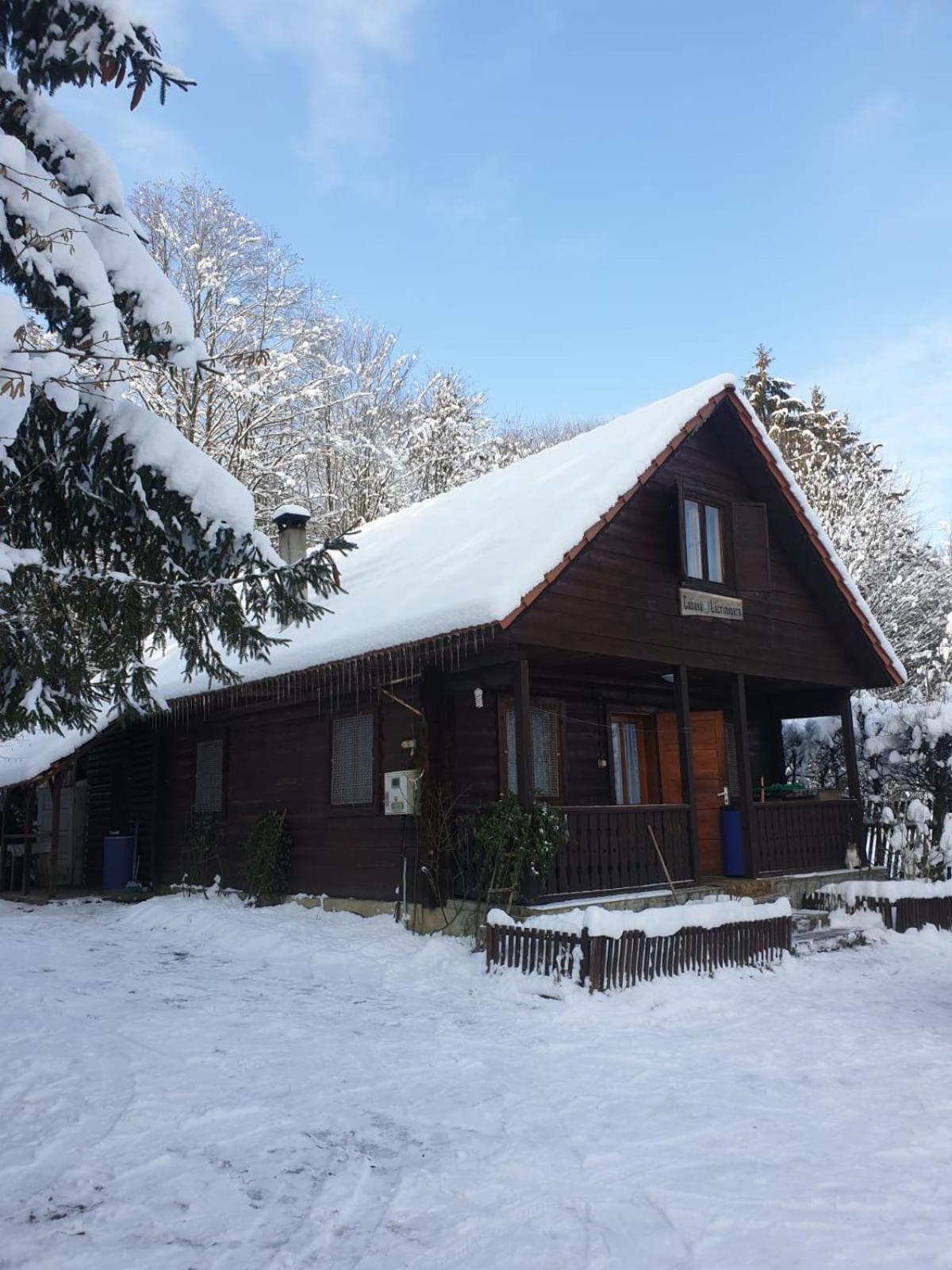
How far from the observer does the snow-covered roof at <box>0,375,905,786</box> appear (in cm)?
1126

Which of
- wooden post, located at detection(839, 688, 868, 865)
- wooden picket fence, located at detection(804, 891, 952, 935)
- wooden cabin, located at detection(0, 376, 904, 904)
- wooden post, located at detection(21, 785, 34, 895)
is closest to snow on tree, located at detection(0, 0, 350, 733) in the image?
wooden cabin, located at detection(0, 376, 904, 904)

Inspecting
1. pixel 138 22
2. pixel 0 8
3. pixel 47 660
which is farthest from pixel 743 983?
pixel 0 8

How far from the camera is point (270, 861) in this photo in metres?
14.8

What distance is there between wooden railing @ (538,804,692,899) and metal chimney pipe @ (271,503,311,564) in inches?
268

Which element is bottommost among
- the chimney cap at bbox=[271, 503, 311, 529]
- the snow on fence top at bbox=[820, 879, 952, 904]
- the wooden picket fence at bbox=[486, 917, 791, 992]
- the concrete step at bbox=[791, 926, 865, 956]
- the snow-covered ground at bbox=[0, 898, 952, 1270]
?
the snow-covered ground at bbox=[0, 898, 952, 1270]

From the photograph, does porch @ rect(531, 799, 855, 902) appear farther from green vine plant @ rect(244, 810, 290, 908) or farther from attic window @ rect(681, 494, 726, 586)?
green vine plant @ rect(244, 810, 290, 908)

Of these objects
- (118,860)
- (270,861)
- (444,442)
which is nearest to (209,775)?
(118,860)

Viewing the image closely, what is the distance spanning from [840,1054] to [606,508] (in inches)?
259

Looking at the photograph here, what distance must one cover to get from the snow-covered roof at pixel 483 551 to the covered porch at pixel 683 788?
1115 millimetres

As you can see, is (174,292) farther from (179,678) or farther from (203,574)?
(179,678)

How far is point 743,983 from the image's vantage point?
9.83 metres

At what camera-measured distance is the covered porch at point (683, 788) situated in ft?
39.5

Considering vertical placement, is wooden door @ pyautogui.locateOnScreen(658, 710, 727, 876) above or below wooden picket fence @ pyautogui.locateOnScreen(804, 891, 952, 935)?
above

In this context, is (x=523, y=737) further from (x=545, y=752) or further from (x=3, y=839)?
(x=3, y=839)
